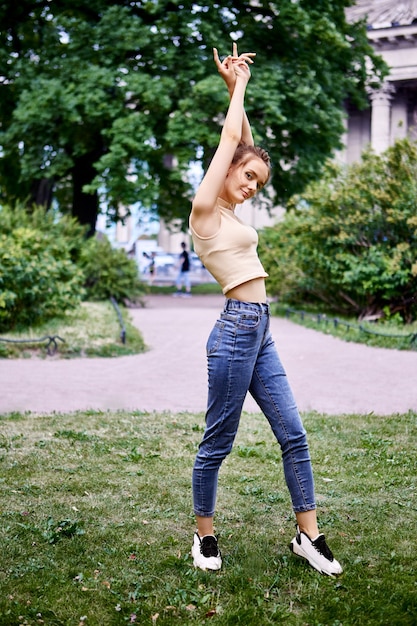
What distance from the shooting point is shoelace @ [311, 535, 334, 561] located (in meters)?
3.89

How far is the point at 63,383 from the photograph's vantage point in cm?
953

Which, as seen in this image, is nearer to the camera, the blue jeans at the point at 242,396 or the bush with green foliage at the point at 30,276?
the blue jeans at the point at 242,396

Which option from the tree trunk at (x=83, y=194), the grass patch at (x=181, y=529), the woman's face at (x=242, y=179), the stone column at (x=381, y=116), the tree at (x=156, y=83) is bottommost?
the grass patch at (x=181, y=529)

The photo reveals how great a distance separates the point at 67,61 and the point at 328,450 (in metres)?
17.4

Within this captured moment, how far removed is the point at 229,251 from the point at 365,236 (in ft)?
43.4

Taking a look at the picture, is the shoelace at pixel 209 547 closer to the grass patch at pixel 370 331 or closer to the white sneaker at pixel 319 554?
the white sneaker at pixel 319 554

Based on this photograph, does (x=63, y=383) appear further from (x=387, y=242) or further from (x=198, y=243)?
(x=387, y=242)

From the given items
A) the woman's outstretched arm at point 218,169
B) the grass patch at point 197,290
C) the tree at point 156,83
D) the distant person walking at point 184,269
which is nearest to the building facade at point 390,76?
the grass patch at point 197,290

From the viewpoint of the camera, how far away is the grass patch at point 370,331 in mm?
13172

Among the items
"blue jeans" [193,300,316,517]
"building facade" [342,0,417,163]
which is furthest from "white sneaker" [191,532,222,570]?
"building facade" [342,0,417,163]

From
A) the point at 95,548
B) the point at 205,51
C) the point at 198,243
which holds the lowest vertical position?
the point at 95,548

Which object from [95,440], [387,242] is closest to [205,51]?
[387,242]

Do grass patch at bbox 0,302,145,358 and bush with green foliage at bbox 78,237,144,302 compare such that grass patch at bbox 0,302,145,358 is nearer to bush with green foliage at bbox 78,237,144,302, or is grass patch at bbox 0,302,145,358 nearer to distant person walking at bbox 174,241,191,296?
bush with green foliage at bbox 78,237,144,302

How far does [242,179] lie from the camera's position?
152 inches
